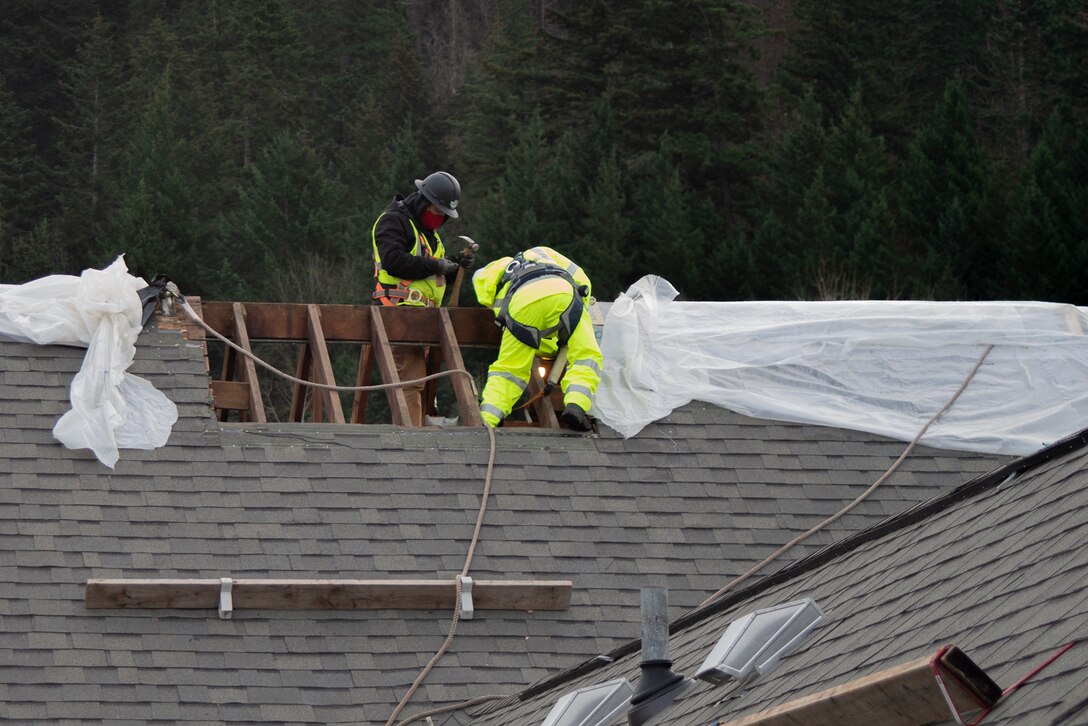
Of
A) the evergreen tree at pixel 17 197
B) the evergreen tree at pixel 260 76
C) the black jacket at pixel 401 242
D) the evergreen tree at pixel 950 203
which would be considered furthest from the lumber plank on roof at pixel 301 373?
the evergreen tree at pixel 260 76

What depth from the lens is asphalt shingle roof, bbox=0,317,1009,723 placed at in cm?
785

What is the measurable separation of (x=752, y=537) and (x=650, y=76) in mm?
30105

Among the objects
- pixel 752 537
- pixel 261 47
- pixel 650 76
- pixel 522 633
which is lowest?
pixel 522 633

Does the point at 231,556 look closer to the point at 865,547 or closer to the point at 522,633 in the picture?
the point at 522,633

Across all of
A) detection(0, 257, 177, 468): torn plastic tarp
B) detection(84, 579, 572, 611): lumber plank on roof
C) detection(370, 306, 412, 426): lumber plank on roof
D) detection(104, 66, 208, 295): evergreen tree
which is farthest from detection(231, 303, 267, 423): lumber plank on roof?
detection(104, 66, 208, 295): evergreen tree

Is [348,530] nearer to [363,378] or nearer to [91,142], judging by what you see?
[363,378]

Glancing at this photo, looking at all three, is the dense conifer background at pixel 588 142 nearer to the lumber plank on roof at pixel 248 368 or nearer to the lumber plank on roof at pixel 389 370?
the lumber plank on roof at pixel 389 370

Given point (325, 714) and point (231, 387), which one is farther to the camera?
point (231, 387)

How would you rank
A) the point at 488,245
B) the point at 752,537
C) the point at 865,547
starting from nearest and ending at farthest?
the point at 865,547 < the point at 752,537 < the point at 488,245

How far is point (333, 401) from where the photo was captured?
9.85 m

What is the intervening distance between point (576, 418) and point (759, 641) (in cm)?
385

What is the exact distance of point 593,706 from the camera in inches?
250

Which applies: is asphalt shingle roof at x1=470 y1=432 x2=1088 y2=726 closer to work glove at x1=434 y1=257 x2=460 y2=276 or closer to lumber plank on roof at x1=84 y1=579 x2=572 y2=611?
lumber plank on roof at x1=84 y1=579 x2=572 y2=611

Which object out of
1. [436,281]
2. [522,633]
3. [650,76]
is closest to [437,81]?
[650,76]
